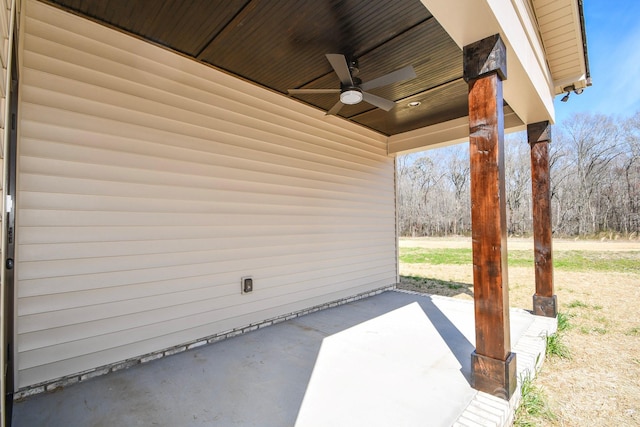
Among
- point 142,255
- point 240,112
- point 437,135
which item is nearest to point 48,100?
point 142,255

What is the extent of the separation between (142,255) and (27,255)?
77 centimetres

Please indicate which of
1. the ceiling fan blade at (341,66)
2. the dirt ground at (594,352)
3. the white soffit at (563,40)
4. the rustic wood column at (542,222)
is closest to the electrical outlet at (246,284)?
the ceiling fan blade at (341,66)

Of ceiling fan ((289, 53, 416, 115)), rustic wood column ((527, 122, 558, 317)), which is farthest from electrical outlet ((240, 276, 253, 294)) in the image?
rustic wood column ((527, 122, 558, 317))

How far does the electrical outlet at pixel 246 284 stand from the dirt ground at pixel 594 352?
2.87 metres

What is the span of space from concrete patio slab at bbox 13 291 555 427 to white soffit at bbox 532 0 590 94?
125 inches

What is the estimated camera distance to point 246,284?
357 cm

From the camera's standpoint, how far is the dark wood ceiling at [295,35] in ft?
7.86

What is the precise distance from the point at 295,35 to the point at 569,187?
2582cm

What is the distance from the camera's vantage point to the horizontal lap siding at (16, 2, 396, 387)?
2314 millimetres

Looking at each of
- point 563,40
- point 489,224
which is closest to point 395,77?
point 489,224

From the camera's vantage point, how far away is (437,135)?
17.0 ft

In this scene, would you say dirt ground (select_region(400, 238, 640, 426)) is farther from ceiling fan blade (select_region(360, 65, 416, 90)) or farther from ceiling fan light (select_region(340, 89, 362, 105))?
ceiling fan light (select_region(340, 89, 362, 105))

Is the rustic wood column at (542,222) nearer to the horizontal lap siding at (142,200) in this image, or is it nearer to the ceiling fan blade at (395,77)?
the ceiling fan blade at (395,77)

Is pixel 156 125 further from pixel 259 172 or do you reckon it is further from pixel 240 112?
pixel 259 172
